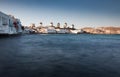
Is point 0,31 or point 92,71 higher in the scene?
point 0,31

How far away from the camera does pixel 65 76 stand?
1201cm

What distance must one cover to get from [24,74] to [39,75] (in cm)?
90

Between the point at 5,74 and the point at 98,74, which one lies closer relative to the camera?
the point at 5,74

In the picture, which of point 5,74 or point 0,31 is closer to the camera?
point 5,74

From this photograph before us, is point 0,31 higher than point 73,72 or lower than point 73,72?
higher

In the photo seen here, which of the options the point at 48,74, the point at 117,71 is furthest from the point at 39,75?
the point at 117,71

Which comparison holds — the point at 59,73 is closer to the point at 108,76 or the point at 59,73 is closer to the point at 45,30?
the point at 108,76

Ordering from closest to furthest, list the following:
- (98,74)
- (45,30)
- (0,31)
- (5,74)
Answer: (5,74), (98,74), (0,31), (45,30)

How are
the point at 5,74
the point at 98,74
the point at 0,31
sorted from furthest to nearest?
the point at 0,31 → the point at 98,74 → the point at 5,74

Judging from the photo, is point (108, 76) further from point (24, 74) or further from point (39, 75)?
point (24, 74)

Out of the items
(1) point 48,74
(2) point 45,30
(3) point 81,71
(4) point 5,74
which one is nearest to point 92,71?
(3) point 81,71

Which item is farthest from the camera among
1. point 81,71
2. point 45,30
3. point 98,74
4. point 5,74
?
point 45,30

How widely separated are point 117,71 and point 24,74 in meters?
6.30

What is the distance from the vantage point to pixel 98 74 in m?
12.8
